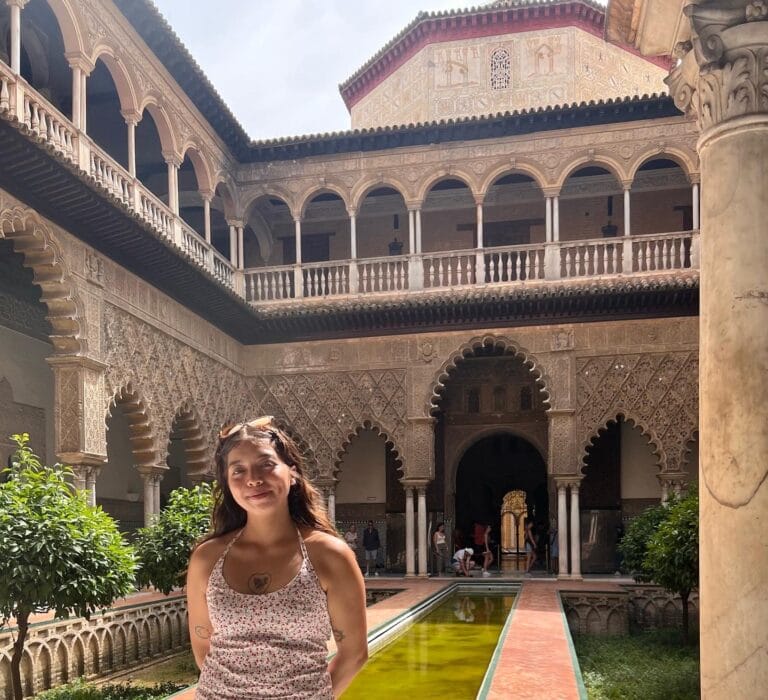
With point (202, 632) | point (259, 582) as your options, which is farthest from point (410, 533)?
point (259, 582)

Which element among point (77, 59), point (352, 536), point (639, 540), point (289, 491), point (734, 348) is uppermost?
point (77, 59)

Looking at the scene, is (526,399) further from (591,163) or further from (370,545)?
(591,163)

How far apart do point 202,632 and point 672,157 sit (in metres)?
14.0

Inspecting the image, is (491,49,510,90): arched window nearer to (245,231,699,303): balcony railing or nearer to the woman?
(245,231,699,303): balcony railing

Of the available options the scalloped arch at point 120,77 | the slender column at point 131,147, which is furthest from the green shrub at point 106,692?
the scalloped arch at point 120,77

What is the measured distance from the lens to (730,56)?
9.99 ft

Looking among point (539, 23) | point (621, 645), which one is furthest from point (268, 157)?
point (621, 645)

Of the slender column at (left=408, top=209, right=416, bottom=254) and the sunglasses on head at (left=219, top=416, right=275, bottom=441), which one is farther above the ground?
the slender column at (left=408, top=209, right=416, bottom=254)

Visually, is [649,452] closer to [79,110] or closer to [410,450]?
[410,450]

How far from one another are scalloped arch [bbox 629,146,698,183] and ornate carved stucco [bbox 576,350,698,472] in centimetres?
291

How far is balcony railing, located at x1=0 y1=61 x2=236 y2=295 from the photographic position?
8.37 m

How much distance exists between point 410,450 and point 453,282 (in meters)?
2.94

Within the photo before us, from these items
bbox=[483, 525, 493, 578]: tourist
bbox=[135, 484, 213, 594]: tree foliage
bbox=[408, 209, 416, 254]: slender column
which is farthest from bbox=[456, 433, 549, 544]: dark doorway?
bbox=[135, 484, 213, 594]: tree foliage

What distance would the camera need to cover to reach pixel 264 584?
190cm
